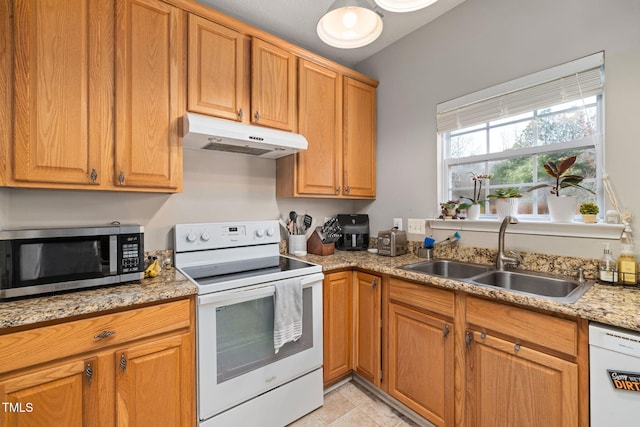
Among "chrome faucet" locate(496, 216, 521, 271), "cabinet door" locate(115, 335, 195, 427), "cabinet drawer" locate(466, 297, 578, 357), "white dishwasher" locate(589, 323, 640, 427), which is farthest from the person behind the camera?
"chrome faucet" locate(496, 216, 521, 271)

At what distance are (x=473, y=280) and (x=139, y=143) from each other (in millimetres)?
1910

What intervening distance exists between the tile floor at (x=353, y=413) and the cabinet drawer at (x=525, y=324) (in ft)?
2.78

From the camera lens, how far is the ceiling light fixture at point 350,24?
124 centimetres

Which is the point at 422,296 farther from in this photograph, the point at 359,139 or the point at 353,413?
the point at 359,139

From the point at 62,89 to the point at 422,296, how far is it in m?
2.06

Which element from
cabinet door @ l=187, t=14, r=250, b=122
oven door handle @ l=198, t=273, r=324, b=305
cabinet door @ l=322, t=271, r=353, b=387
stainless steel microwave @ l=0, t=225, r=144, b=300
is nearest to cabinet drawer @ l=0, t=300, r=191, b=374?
oven door handle @ l=198, t=273, r=324, b=305

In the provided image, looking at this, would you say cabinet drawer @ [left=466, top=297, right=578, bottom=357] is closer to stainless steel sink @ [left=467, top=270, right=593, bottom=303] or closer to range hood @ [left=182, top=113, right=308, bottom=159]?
stainless steel sink @ [left=467, top=270, right=593, bottom=303]

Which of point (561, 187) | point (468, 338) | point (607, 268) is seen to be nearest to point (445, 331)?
point (468, 338)

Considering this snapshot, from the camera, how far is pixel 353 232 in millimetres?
2527

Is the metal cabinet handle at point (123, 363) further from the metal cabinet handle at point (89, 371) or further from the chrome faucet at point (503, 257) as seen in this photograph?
the chrome faucet at point (503, 257)

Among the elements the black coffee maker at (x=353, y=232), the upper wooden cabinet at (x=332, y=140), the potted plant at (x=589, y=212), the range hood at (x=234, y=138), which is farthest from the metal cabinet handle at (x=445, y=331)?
the range hood at (x=234, y=138)

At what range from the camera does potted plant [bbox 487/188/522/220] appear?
173 cm

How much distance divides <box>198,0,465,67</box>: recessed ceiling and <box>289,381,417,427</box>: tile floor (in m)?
2.64

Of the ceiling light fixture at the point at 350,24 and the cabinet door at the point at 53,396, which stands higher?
the ceiling light fixture at the point at 350,24
